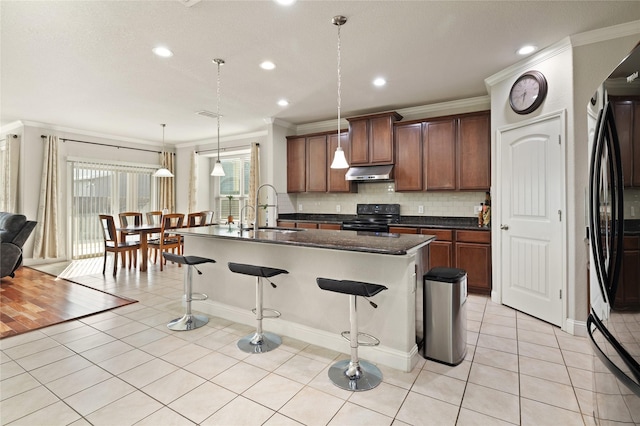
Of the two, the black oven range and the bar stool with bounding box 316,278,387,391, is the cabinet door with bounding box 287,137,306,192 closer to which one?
the black oven range

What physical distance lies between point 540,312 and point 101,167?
820 cm

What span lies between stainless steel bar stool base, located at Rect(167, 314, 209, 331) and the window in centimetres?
430

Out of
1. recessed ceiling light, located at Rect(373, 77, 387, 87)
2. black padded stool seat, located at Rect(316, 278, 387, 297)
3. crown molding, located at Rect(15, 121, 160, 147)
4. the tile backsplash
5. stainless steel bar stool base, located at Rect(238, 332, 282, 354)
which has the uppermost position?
crown molding, located at Rect(15, 121, 160, 147)

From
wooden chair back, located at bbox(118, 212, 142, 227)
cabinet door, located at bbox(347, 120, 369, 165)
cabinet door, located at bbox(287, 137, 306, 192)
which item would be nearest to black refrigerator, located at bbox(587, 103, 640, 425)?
cabinet door, located at bbox(347, 120, 369, 165)

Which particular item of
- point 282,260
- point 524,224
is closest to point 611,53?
point 524,224

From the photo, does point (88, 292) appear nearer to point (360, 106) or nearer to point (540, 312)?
point (360, 106)

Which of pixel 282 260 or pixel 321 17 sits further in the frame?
pixel 282 260

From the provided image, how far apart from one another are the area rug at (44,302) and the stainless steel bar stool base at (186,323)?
41.2 inches

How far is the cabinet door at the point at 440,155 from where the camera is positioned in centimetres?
456

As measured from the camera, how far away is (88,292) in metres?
4.27

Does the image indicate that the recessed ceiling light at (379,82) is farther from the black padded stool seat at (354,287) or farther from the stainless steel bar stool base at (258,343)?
the stainless steel bar stool base at (258,343)

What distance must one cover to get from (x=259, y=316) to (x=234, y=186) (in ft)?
17.6

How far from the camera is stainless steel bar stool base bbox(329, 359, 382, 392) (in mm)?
2127

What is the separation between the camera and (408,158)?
194 inches
